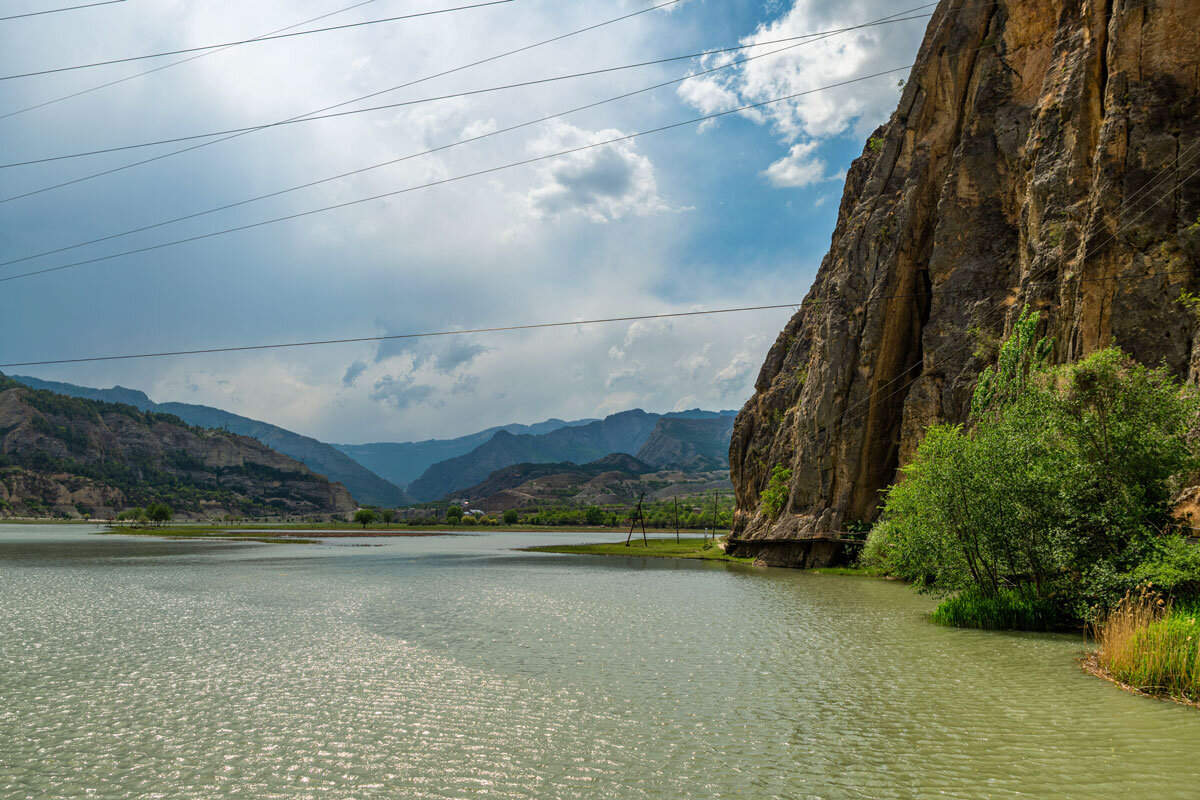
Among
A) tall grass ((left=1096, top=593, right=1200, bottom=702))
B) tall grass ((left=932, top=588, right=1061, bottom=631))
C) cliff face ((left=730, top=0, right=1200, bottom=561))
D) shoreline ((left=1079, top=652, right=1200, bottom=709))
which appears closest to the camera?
shoreline ((left=1079, top=652, right=1200, bottom=709))

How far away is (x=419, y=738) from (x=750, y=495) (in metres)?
76.5

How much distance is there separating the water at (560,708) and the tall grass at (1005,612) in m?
2.16

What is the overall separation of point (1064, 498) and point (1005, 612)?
6.12 metres

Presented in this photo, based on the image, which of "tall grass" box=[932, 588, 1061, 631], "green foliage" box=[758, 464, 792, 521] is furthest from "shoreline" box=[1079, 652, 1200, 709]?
"green foliage" box=[758, 464, 792, 521]

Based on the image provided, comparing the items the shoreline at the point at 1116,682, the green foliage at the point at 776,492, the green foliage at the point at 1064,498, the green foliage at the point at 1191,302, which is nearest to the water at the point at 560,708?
the shoreline at the point at 1116,682

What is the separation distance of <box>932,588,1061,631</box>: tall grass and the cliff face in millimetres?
11042

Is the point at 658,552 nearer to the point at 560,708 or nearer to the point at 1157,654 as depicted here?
the point at 1157,654

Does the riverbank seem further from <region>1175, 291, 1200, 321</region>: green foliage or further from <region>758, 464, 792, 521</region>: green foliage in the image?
<region>1175, 291, 1200, 321</region>: green foliage

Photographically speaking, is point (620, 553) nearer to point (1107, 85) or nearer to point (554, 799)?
point (1107, 85)

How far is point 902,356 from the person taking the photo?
6400 cm

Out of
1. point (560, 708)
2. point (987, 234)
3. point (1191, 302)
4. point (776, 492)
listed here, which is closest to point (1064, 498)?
point (1191, 302)

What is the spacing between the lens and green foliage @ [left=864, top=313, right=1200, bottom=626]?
2661 cm

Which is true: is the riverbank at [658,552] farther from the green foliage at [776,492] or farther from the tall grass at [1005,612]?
the tall grass at [1005,612]

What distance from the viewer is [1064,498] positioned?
1115 inches
